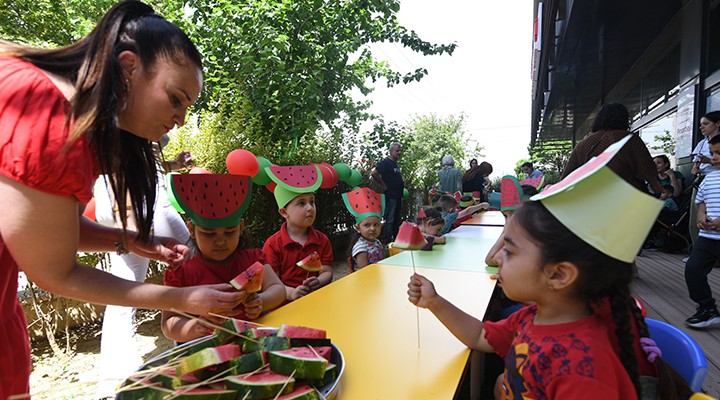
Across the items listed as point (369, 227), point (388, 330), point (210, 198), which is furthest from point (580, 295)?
point (369, 227)

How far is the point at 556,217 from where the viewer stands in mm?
1137

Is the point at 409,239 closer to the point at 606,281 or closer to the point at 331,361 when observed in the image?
the point at 331,361

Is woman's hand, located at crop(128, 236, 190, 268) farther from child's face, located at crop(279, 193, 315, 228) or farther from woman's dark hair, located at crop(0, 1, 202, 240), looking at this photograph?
child's face, located at crop(279, 193, 315, 228)

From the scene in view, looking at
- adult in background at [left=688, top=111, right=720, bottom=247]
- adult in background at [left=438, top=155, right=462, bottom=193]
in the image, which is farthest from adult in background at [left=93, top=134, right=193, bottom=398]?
adult in background at [left=438, top=155, right=462, bottom=193]

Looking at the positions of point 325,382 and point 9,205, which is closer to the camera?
point 9,205

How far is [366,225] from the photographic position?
389cm

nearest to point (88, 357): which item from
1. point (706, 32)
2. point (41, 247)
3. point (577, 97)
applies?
point (41, 247)

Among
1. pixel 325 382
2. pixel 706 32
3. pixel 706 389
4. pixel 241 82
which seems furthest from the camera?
pixel 706 32

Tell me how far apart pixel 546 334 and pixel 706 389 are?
2568mm

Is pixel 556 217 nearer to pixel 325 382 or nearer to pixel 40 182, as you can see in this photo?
pixel 325 382

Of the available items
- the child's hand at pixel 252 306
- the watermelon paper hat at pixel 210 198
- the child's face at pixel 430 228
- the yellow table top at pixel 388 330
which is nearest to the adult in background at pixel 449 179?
the child's face at pixel 430 228

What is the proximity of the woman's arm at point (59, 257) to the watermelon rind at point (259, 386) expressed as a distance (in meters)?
0.24

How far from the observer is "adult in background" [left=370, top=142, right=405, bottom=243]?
7863 mm

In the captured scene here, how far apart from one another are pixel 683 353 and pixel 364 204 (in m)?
2.90
